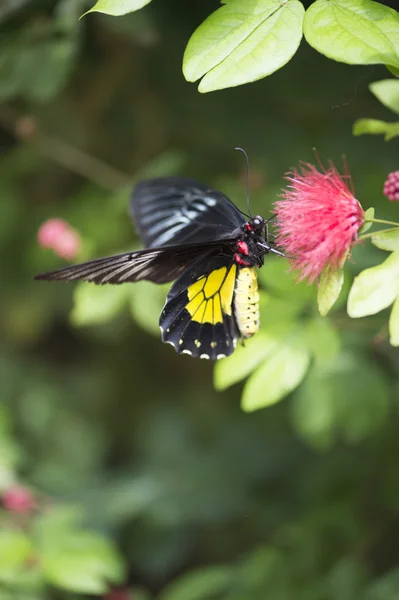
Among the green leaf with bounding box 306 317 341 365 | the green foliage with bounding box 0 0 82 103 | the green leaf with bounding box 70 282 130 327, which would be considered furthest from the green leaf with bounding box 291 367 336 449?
the green foliage with bounding box 0 0 82 103

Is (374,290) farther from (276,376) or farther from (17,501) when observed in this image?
(17,501)

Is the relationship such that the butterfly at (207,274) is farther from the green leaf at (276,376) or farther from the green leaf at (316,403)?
the green leaf at (316,403)

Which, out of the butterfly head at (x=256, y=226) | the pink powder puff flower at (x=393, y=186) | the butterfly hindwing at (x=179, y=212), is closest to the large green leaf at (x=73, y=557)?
the butterfly hindwing at (x=179, y=212)

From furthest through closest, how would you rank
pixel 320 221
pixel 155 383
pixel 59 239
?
pixel 155 383 < pixel 59 239 < pixel 320 221

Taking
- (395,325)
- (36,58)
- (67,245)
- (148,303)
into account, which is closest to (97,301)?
(148,303)

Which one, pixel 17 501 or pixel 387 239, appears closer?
pixel 387 239

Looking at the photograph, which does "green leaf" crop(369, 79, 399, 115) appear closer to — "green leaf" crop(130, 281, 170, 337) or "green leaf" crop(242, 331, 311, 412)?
"green leaf" crop(242, 331, 311, 412)
